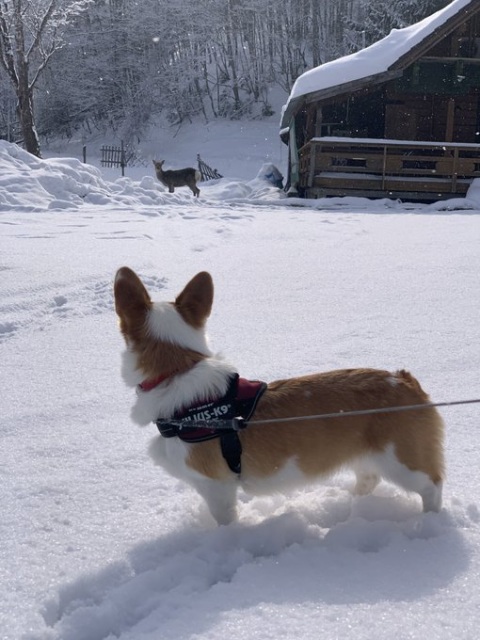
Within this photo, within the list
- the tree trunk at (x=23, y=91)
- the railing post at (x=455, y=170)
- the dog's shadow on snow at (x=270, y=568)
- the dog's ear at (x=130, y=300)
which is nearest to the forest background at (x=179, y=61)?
the tree trunk at (x=23, y=91)

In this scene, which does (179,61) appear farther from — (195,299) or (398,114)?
(195,299)

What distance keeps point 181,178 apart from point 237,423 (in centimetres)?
1933

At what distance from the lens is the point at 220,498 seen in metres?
2.36

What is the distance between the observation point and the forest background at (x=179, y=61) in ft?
137

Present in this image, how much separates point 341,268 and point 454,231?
10.9 feet

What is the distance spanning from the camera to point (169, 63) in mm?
44781

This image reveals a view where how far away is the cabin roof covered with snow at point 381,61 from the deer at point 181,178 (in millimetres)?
5217

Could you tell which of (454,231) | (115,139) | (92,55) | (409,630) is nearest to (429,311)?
(409,630)

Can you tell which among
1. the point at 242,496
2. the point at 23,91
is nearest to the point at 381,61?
the point at 23,91

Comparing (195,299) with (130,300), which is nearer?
(130,300)

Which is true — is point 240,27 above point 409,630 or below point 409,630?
above

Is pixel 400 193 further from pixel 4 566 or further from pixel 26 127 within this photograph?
pixel 4 566

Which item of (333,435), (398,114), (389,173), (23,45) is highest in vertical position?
(23,45)

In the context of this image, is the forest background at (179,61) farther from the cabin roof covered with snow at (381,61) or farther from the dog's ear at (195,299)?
the dog's ear at (195,299)
